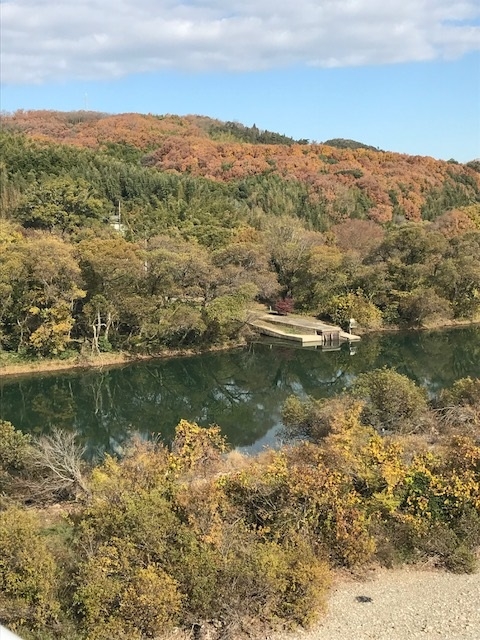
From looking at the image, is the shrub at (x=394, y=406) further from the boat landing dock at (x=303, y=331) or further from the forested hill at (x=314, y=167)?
the forested hill at (x=314, y=167)

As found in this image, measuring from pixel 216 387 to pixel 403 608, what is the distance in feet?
48.4

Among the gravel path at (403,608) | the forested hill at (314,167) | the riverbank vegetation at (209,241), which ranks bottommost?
the gravel path at (403,608)

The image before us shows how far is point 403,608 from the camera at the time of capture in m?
6.98

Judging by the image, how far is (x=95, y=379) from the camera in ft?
70.1

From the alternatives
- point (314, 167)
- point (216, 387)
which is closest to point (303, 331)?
point (216, 387)

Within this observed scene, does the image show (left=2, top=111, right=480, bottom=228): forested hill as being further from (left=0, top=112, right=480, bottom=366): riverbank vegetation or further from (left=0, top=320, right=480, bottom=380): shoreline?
(left=0, top=320, right=480, bottom=380): shoreline

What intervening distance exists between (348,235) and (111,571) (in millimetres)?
35123

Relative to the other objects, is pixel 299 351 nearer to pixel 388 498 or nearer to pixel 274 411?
pixel 274 411

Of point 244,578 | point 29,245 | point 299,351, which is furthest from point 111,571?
point 299,351

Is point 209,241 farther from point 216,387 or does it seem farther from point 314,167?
point 314,167

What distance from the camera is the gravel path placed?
6510 mm

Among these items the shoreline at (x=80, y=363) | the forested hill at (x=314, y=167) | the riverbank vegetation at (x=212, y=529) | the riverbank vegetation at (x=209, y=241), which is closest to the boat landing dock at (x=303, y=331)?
the riverbank vegetation at (x=209, y=241)

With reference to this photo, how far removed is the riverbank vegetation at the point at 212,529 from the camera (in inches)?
246

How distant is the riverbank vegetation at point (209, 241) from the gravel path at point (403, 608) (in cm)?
1617
